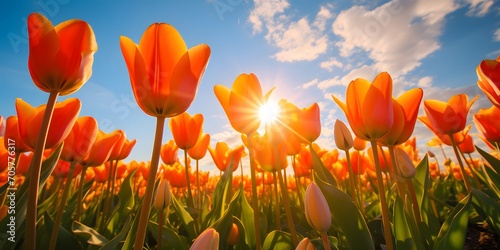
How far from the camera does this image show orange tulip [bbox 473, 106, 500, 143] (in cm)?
233

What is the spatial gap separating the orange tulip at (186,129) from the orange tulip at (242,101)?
2.69 ft

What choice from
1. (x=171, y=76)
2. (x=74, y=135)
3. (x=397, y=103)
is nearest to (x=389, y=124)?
(x=397, y=103)

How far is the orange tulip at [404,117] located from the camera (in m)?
1.41

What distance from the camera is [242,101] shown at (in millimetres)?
1527

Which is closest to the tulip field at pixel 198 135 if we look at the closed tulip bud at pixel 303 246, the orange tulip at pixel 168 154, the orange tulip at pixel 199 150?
the closed tulip bud at pixel 303 246

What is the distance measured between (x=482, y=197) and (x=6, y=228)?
2.84 m

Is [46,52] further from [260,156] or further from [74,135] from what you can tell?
[260,156]

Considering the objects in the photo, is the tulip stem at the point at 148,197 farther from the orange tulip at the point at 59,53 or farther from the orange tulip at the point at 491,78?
the orange tulip at the point at 491,78

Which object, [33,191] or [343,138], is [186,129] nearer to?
[343,138]

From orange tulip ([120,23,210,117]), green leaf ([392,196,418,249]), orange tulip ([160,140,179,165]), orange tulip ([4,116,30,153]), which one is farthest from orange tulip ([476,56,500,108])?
orange tulip ([160,140,179,165])

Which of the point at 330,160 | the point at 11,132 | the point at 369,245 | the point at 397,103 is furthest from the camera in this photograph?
the point at 330,160

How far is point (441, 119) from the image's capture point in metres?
2.12

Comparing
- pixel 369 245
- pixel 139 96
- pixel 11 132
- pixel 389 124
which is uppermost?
pixel 11 132

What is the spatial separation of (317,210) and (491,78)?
59.3 inches
